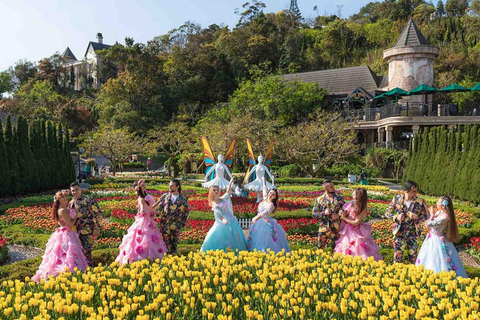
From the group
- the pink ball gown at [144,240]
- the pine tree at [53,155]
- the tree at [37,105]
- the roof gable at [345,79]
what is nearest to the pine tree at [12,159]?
the pine tree at [53,155]

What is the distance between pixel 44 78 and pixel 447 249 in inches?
2741

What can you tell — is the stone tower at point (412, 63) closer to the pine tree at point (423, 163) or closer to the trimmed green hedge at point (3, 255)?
the pine tree at point (423, 163)

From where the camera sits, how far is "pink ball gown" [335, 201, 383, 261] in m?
6.67

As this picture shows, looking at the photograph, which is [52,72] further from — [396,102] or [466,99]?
[466,99]

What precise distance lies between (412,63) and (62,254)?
3632 centimetres

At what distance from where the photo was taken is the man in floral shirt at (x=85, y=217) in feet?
21.6

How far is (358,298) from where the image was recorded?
13.2 ft

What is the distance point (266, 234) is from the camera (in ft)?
23.1

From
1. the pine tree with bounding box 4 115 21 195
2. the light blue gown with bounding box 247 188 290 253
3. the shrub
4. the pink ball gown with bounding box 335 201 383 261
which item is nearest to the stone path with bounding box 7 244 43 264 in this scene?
the light blue gown with bounding box 247 188 290 253

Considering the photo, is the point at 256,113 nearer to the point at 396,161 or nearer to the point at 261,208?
the point at 396,161

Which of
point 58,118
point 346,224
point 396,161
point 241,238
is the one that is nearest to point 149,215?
point 241,238

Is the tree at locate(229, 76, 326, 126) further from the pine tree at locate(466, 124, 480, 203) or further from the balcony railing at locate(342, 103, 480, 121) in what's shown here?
the pine tree at locate(466, 124, 480, 203)

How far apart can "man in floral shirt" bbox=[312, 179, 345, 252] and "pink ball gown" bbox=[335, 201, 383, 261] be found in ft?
0.98

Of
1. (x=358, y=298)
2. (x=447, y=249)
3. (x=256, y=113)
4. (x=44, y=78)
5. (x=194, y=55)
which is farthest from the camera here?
(x=44, y=78)
